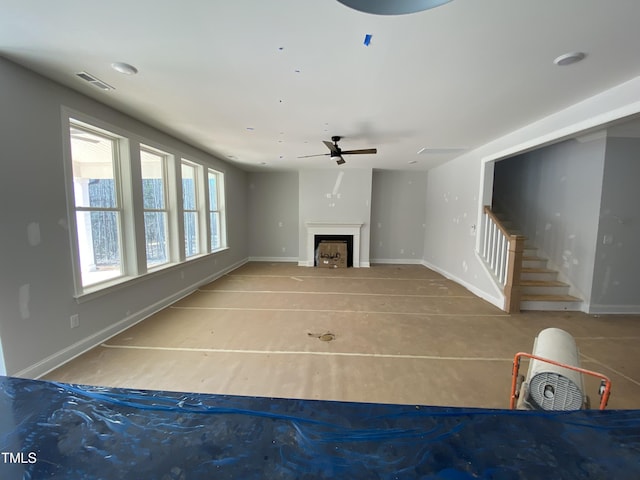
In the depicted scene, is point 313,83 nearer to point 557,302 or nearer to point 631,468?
point 631,468

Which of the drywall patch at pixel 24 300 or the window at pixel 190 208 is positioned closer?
the drywall patch at pixel 24 300

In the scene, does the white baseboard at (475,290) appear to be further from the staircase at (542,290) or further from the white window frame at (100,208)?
the white window frame at (100,208)

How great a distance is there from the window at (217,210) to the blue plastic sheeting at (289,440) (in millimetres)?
5301

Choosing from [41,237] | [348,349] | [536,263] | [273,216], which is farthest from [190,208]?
[536,263]

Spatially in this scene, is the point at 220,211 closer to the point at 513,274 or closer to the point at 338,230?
the point at 338,230

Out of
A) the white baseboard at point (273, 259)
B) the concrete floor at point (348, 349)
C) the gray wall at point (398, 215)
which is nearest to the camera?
the concrete floor at point (348, 349)

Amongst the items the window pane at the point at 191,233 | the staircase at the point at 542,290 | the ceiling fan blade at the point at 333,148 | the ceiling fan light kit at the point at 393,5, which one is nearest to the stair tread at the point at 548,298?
the staircase at the point at 542,290

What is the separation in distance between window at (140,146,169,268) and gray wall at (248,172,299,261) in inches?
139

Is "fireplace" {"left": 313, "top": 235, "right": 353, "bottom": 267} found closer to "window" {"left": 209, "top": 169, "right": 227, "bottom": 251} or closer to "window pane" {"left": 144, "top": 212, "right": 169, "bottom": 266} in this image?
"window" {"left": 209, "top": 169, "right": 227, "bottom": 251}

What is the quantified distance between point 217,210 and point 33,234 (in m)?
3.92

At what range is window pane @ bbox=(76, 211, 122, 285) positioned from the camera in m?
2.89

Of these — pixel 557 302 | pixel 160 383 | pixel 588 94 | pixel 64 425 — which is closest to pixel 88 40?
pixel 64 425

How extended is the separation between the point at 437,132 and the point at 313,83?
7.47ft

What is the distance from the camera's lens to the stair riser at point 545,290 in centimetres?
416
